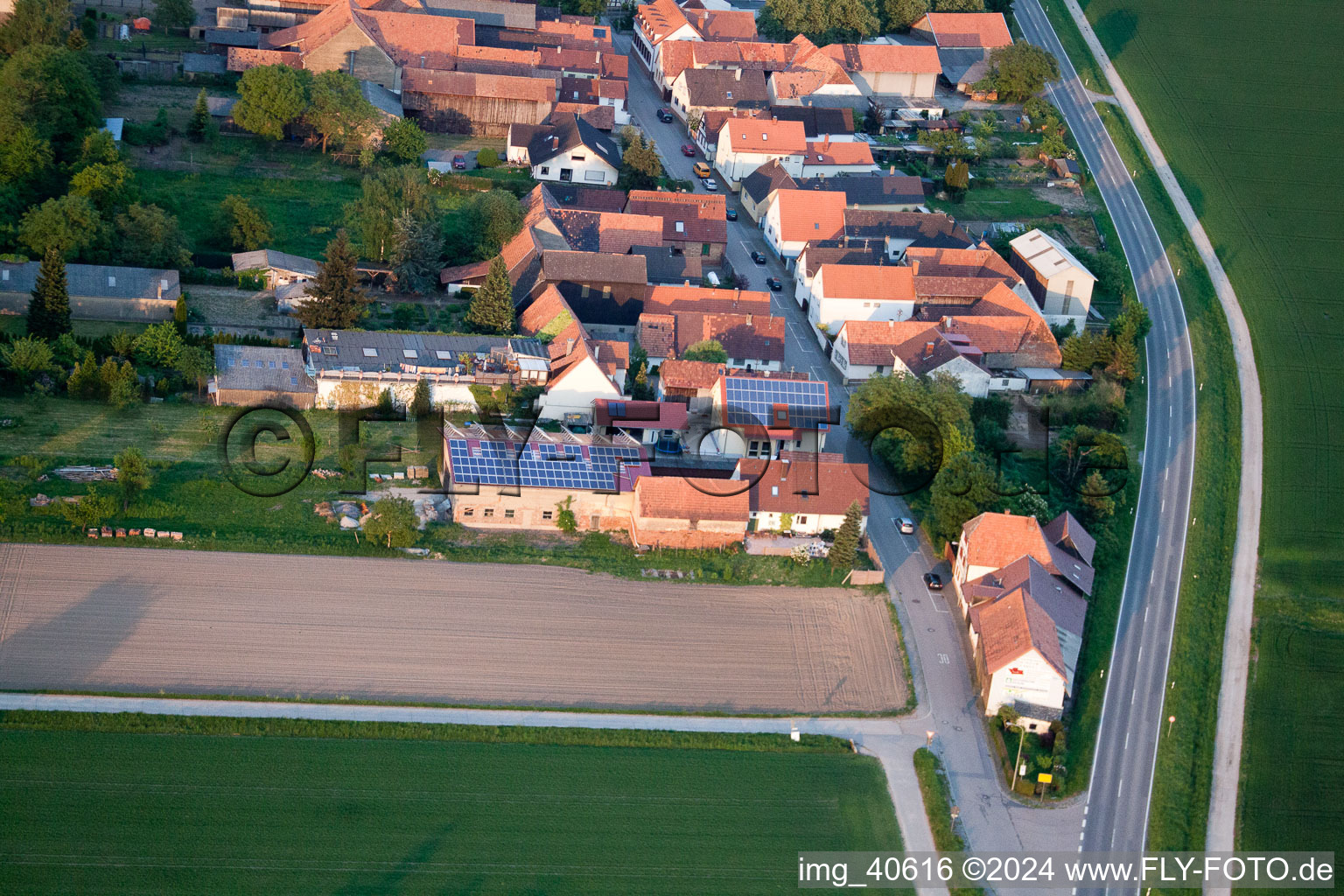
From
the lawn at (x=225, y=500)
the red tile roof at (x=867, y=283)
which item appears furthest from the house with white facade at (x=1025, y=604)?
the red tile roof at (x=867, y=283)

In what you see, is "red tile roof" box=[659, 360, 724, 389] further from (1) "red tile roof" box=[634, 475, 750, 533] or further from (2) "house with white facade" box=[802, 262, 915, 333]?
(2) "house with white facade" box=[802, 262, 915, 333]

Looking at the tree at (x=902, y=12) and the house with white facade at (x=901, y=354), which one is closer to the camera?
the house with white facade at (x=901, y=354)

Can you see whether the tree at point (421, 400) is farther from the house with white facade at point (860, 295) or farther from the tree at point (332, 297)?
the house with white facade at point (860, 295)

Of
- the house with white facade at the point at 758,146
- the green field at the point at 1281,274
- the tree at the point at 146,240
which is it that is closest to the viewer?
the green field at the point at 1281,274

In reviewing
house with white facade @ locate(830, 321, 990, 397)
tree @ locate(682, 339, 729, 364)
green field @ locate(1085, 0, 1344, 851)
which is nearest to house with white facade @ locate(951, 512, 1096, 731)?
green field @ locate(1085, 0, 1344, 851)

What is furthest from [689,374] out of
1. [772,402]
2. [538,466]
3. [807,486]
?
[538,466]

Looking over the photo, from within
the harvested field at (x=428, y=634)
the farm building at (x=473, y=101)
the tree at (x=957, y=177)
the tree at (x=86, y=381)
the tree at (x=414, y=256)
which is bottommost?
the harvested field at (x=428, y=634)

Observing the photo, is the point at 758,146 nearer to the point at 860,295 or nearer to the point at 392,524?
the point at 860,295
